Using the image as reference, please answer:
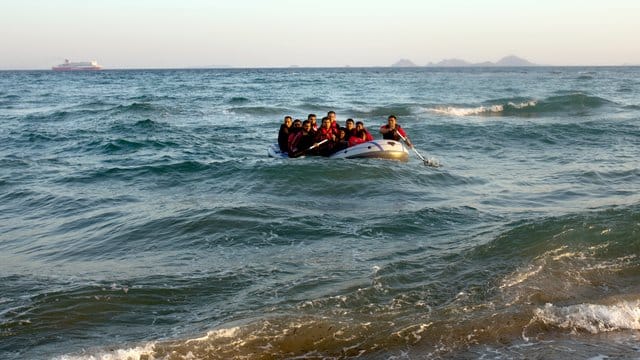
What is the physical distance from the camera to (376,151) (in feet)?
50.6

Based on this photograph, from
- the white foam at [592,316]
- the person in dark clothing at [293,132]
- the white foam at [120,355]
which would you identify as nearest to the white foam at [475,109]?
the person in dark clothing at [293,132]

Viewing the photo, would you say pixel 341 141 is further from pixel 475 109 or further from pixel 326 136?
pixel 475 109

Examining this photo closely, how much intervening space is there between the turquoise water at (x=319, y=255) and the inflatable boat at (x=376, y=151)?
0.69 metres

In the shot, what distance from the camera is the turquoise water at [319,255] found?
5.89 m

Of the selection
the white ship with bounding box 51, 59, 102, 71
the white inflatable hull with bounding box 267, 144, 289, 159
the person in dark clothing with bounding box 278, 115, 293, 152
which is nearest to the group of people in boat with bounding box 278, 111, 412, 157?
the person in dark clothing with bounding box 278, 115, 293, 152

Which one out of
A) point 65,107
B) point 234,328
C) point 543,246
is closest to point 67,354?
point 234,328

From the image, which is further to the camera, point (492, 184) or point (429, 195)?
point (492, 184)

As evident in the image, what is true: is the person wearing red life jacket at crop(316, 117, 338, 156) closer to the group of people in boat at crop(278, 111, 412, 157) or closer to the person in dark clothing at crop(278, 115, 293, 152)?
the group of people in boat at crop(278, 111, 412, 157)

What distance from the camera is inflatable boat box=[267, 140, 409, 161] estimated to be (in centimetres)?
1538

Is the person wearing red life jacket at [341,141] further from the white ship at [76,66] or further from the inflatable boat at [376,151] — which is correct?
the white ship at [76,66]

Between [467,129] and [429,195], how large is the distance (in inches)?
457

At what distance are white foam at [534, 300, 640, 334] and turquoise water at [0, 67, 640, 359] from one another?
2 cm

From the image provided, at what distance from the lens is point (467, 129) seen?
75.7 feet

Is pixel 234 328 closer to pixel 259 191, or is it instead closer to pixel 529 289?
Answer: pixel 529 289
